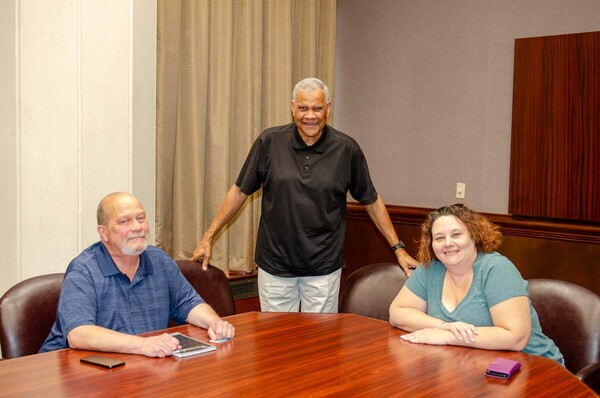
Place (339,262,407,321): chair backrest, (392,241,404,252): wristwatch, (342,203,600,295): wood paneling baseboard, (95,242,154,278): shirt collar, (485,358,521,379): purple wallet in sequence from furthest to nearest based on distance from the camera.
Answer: (342,203,600,295): wood paneling baseboard < (392,241,404,252): wristwatch < (339,262,407,321): chair backrest < (95,242,154,278): shirt collar < (485,358,521,379): purple wallet

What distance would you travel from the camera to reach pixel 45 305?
2.48 meters

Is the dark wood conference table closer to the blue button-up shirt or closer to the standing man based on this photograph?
the blue button-up shirt

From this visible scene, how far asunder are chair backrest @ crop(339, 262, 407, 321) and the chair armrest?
88 centimetres

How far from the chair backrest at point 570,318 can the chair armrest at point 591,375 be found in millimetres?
183

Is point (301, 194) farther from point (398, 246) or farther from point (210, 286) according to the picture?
point (210, 286)

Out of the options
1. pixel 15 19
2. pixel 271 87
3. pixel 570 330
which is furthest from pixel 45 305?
pixel 271 87

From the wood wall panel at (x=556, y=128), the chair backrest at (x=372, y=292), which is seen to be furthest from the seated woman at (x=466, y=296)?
the wood wall panel at (x=556, y=128)

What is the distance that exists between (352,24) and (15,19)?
2.65 metres

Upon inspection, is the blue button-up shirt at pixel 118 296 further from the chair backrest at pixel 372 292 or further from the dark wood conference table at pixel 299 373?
the chair backrest at pixel 372 292

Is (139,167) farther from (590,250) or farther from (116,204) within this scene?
(590,250)

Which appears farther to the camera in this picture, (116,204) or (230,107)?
(230,107)

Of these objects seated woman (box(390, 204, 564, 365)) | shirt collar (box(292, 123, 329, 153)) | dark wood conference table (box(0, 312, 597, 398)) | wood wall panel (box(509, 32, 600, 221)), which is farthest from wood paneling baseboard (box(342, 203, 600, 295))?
dark wood conference table (box(0, 312, 597, 398))

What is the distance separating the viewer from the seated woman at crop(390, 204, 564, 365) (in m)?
2.24

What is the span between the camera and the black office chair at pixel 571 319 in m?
2.47
